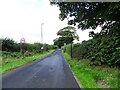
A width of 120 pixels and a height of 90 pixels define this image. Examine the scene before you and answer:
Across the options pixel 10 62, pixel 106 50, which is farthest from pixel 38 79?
Result: pixel 10 62

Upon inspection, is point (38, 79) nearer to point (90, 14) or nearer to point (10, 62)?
point (90, 14)

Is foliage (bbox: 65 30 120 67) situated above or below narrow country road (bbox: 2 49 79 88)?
above

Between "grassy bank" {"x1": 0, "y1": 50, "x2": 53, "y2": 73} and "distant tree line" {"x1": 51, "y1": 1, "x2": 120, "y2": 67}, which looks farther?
"grassy bank" {"x1": 0, "y1": 50, "x2": 53, "y2": 73}

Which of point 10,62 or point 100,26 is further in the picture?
point 10,62

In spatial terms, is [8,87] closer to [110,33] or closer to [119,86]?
[119,86]

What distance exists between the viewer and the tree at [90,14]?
2317 centimetres

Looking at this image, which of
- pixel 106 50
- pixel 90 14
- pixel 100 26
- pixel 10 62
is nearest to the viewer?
pixel 106 50

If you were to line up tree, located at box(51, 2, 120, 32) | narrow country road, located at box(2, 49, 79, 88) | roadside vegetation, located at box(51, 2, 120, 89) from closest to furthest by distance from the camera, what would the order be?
narrow country road, located at box(2, 49, 79, 88)
roadside vegetation, located at box(51, 2, 120, 89)
tree, located at box(51, 2, 120, 32)

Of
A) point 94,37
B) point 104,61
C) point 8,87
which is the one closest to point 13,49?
point 94,37

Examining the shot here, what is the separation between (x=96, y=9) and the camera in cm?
2544

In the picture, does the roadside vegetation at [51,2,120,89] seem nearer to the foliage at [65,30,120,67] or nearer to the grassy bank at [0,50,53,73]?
the foliage at [65,30,120,67]

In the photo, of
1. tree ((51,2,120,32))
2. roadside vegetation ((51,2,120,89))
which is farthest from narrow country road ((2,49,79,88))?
tree ((51,2,120,32))

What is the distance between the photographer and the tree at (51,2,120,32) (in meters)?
23.2

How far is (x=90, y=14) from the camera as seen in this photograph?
2594 cm
